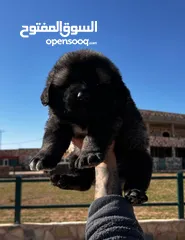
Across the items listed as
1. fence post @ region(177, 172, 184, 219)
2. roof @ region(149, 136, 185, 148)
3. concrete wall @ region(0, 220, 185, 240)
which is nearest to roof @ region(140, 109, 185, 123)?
roof @ region(149, 136, 185, 148)

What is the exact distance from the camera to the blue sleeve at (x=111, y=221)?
1227mm

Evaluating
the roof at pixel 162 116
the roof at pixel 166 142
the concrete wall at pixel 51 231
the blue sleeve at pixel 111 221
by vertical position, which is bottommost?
the concrete wall at pixel 51 231

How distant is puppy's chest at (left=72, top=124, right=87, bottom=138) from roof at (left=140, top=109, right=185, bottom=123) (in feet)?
107

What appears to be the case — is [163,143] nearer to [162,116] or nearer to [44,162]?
[162,116]

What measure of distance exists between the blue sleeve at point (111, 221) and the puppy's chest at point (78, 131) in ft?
1.91

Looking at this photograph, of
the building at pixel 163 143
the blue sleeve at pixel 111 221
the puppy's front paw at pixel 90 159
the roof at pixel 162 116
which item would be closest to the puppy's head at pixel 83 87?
the puppy's front paw at pixel 90 159

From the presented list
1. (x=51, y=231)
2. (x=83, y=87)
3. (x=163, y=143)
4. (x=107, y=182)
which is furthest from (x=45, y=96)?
(x=163, y=143)

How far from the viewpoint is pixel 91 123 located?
1.76 meters

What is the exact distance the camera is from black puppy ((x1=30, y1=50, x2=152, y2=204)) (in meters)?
1.72

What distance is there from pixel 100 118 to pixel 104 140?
12cm

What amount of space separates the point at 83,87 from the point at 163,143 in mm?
36299

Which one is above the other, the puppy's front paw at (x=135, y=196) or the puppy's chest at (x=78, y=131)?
the puppy's chest at (x=78, y=131)

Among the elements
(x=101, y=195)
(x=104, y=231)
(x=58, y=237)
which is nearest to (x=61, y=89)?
(x=101, y=195)

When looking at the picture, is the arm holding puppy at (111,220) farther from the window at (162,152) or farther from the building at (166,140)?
the window at (162,152)
